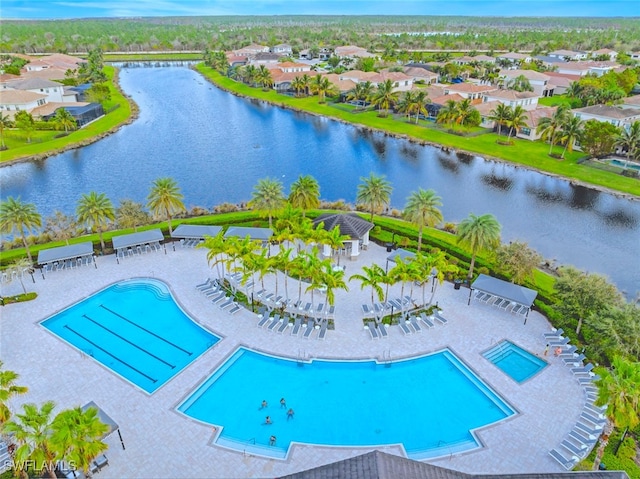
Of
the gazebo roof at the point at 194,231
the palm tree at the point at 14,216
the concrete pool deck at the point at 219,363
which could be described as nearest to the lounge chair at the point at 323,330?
the concrete pool deck at the point at 219,363

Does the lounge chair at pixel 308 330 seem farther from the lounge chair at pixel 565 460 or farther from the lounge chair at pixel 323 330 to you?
the lounge chair at pixel 565 460

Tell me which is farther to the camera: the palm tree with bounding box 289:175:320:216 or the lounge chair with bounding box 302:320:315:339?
the palm tree with bounding box 289:175:320:216

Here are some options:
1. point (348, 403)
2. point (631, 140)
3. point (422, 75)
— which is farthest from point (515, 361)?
point (422, 75)

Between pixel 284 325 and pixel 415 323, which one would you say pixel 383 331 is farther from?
pixel 284 325

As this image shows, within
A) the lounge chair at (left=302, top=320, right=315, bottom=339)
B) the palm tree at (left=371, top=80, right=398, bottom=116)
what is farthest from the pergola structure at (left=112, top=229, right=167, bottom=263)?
the palm tree at (left=371, top=80, right=398, bottom=116)

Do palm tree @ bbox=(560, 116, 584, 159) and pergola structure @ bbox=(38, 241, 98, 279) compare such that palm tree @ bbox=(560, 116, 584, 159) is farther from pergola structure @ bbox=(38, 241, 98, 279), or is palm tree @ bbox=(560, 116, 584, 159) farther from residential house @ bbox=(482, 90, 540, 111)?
pergola structure @ bbox=(38, 241, 98, 279)
